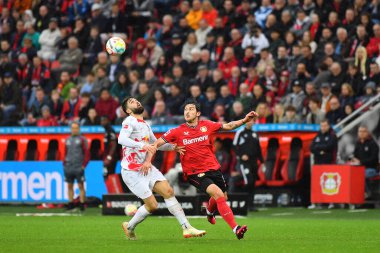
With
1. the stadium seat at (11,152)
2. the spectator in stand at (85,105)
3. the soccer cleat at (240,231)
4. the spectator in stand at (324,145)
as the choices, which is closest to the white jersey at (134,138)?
the soccer cleat at (240,231)

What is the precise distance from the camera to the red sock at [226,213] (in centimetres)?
1508

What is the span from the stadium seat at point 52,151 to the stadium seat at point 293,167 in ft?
20.1

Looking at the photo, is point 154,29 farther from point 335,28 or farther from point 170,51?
point 335,28

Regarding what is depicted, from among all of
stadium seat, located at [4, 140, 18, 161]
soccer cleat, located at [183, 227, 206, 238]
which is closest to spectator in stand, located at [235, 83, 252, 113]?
stadium seat, located at [4, 140, 18, 161]

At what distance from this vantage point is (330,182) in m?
25.7

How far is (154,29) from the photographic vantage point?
3341 cm

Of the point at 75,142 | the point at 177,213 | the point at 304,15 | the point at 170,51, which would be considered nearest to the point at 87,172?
the point at 75,142

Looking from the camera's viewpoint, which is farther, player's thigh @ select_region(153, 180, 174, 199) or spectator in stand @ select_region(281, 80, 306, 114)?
spectator in stand @ select_region(281, 80, 306, 114)

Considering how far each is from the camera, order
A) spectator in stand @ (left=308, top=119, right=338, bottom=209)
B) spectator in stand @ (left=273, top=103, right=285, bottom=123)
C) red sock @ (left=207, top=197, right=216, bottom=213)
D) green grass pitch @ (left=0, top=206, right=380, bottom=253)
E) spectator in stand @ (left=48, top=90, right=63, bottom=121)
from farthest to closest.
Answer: spectator in stand @ (left=48, top=90, right=63, bottom=121) < spectator in stand @ (left=273, top=103, right=285, bottom=123) < spectator in stand @ (left=308, top=119, right=338, bottom=209) < red sock @ (left=207, top=197, right=216, bottom=213) < green grass pitch @ (left=0, top=206, right=380, bottom=253)

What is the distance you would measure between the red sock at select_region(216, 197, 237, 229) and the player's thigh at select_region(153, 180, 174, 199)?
0.82 metres

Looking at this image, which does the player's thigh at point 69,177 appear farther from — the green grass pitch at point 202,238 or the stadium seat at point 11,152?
the stadium seat at point 11,152

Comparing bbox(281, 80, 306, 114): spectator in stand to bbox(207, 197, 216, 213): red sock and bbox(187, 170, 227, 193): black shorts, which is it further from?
bbox(187, 170, 227, 193): black shorts

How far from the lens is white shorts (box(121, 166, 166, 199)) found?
52.3ft

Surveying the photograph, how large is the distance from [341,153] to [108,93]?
6941 mm
